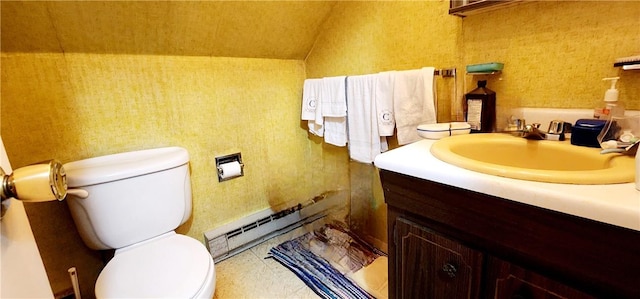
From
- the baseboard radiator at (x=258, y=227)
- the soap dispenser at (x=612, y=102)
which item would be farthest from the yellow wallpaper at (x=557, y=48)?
the baseboard radiator at (x=258, y=227)

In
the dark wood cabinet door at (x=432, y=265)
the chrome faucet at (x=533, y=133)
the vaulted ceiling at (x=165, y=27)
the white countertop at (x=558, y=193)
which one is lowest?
the dark wood cabinet door at (x=432, y=265)

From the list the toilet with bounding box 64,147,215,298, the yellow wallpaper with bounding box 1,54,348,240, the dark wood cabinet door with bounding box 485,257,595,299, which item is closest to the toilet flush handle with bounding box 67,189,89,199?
the toilet with bounding box 64,147,215,298

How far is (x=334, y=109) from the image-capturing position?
5.11ft

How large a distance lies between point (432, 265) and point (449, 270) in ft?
0.16

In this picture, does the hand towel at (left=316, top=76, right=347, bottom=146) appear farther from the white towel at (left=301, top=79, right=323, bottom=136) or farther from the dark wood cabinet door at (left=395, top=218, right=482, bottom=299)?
the dark wood cabinet door at (left=395, top=218, right=482, bottom=299)

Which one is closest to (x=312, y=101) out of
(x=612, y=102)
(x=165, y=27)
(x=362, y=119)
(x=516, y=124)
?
(x=362, y=119)

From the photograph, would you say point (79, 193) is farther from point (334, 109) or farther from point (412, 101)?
point (412, 101)

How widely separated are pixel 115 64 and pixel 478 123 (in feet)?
5.12

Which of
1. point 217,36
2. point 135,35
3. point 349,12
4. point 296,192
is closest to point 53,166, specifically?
point 135,35

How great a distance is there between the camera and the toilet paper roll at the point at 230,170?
1.68 m

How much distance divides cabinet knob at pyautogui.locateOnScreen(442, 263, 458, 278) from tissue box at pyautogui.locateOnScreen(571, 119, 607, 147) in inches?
19.7

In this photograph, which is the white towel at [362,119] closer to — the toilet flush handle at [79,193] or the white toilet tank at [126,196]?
the white toilet tank at [126,196]

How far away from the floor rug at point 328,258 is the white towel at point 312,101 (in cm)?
67

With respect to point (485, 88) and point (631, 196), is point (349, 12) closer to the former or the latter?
point (485, 88)
